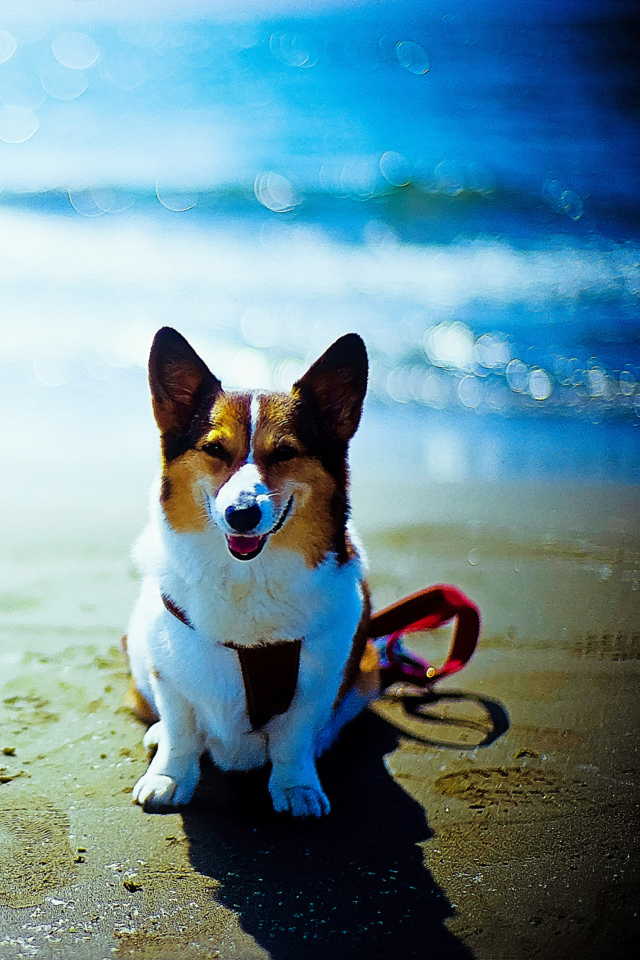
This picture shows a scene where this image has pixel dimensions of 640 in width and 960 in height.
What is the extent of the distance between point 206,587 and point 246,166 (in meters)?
12.9

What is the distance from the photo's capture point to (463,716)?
2816 millimetres

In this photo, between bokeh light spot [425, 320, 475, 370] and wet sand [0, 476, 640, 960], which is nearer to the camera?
wet sand [0, 476, 640, 960]

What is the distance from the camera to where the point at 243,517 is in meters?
1.96

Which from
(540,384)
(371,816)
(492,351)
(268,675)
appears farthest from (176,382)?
(492,351)

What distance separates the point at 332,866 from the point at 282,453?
1.03 m

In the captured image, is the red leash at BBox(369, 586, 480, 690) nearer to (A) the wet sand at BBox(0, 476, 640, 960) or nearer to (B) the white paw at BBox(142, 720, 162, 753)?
(A) the wet sand at BBox(0, 476, 640, 960)

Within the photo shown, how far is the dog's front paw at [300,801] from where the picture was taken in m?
2.25

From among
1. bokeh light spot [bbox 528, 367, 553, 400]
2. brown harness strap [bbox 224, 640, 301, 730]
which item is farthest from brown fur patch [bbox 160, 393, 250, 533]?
bokeh light spot [bbox 528, 367, 553, 400]

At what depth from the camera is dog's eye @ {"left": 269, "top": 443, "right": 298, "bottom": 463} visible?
2.16 m

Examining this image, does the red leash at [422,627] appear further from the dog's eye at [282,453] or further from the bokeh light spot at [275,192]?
the bokeh light spot at [275,192]

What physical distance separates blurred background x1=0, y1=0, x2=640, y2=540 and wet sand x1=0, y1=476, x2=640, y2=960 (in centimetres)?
199

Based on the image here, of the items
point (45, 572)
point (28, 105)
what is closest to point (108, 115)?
point (28, 105)

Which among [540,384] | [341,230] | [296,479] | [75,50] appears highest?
[75,50]

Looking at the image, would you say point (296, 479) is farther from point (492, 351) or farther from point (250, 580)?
point (492, 351)
